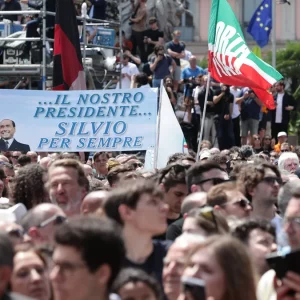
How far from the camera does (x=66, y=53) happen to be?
16.4 meters

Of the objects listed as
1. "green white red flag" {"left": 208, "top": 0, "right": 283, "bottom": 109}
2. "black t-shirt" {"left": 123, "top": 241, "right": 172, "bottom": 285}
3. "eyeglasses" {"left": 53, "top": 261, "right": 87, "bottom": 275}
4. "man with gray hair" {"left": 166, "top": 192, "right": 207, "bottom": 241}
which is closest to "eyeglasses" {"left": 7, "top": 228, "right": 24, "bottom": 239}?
"black t-shirt" {"left": 123, "top": 241, "right": 172, "bottom": 285}

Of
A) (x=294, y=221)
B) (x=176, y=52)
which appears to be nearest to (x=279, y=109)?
(x=176, y=52)

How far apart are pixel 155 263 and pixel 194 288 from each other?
149 centimetres

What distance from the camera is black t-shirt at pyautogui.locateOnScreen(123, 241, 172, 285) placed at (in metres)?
6.45

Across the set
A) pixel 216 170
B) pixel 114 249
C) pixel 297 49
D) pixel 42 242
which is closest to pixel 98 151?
pixel 216 170

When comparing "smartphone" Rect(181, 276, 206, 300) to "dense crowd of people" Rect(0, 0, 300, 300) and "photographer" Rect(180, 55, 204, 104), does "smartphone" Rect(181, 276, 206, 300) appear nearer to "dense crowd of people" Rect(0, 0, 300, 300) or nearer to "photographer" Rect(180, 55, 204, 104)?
"dense crowd of people" Rect(0, 0, 300, 300)

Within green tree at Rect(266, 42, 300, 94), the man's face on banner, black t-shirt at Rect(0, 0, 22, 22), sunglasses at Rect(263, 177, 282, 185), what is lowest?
green tree at Rect(266, 42, 300, 94)

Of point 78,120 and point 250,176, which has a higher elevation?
point 250,176

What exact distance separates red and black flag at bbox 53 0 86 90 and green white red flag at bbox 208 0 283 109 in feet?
5.44

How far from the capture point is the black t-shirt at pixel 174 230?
26.5 feet

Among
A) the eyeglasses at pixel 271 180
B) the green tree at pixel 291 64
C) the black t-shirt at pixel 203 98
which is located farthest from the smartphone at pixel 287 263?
the green tree at pixel 291 64

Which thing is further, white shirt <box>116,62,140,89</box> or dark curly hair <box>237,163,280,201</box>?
white shirt <box>116,62,140,89</box>

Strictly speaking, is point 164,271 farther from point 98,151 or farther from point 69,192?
point 98,151

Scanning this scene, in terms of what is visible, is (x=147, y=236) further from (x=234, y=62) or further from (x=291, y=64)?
(x=291, y=64)
